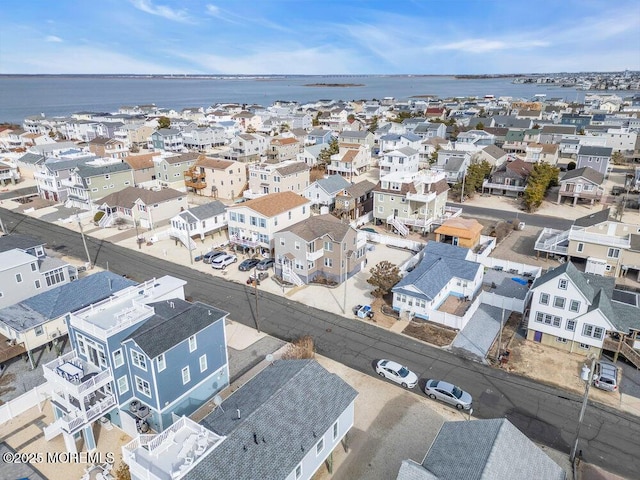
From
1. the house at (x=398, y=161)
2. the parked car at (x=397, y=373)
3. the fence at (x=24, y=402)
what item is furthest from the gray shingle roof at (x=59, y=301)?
the house at (x=398, y=161)

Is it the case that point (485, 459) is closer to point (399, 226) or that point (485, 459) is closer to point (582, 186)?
point (399, 226)

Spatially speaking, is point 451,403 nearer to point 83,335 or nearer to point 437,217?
point 83,335

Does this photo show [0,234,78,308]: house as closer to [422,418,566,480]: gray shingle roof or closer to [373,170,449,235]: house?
[422,418,566,480]: gray shingle roof

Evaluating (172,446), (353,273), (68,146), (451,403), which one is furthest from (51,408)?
(68,146)

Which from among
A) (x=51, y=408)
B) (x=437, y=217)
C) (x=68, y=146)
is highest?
(x=68, y=146)

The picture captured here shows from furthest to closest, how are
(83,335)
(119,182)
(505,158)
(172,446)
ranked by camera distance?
(505,158) < (119,182) < (83,335) < (172,446)

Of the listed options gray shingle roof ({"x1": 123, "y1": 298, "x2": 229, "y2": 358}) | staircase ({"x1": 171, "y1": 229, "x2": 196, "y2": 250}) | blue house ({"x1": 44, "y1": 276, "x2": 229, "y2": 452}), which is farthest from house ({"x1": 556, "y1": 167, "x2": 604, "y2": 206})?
blue house ({"x1": 44, "y1": 276, "x2": 229, "y2": 452})

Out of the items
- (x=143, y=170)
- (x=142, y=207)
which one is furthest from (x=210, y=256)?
(x=143, y=170)
